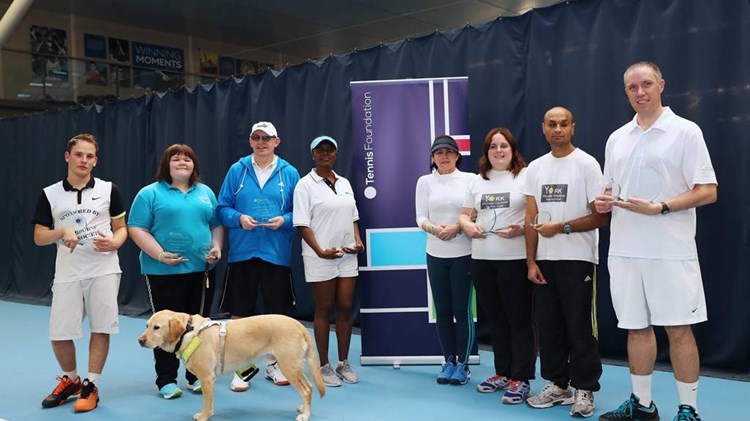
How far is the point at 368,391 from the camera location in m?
3.68

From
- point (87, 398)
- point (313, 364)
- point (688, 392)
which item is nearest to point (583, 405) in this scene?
point (688, 392)

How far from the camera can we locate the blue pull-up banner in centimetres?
420

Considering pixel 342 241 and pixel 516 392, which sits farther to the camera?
pixel 342 241

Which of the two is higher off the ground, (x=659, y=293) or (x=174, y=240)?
(x=174, y=240)

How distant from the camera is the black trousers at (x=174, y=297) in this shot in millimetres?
3590

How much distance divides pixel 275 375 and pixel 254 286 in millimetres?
557

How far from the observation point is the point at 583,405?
3.06 metres

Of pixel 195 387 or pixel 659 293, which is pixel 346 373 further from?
pixel 659 293

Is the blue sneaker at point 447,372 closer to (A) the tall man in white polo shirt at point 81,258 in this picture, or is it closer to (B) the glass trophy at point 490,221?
(B) the glass trophy at point 490,221

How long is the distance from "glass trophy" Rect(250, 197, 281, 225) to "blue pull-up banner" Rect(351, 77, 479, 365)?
2.23 ft

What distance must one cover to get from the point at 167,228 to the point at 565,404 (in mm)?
2316

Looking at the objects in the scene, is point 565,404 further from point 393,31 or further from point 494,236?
point 393,31

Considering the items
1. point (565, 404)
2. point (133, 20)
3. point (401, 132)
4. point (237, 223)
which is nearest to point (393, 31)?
point (133, 20)

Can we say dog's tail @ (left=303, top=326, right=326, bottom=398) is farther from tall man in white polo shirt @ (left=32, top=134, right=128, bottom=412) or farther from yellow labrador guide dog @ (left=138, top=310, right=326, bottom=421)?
tall man in white polo shirt @ (left=32, top=134, right=128, bottom=412)
